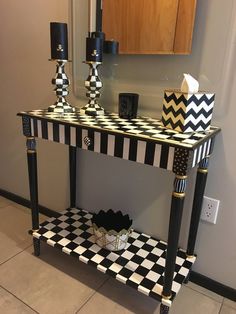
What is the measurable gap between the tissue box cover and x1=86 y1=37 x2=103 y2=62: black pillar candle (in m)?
0.34

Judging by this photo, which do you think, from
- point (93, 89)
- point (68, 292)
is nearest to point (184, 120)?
point (93, 89)

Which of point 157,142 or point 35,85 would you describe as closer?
point 157,142

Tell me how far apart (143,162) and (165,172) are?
345 millimetres

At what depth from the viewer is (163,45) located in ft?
3.30

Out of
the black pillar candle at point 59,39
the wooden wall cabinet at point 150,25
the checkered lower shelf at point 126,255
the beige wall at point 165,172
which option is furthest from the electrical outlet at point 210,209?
the black pillar candle at point 59,39

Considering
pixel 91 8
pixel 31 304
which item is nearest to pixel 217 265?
pixel 31 304

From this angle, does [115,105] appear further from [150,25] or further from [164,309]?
[164,309]

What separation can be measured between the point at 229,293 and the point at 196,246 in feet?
0.74

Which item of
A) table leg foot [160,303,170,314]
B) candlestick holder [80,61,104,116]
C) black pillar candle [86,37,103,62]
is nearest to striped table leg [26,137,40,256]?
candlestick holder [80,61,104,116]

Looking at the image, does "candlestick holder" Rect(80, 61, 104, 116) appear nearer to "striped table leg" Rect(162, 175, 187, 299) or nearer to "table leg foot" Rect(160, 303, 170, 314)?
"striped table leg" Rect(162, 175, 187, 299)

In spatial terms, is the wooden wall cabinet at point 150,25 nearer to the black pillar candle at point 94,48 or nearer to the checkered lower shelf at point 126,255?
the black pillar candle at point 94,48

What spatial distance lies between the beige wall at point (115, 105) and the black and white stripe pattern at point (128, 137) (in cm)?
16

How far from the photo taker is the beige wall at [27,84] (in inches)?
52.0

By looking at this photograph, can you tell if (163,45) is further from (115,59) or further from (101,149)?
(101,149)
